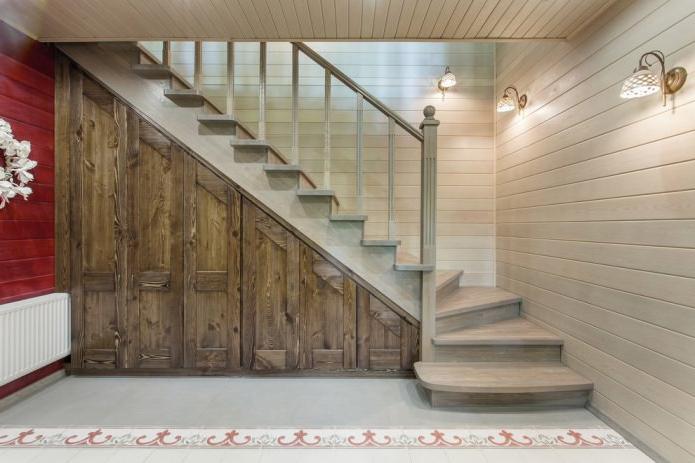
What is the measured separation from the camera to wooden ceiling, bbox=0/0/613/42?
197 cm

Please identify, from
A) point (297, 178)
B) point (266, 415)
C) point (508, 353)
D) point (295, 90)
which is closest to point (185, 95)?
point (295, 90)

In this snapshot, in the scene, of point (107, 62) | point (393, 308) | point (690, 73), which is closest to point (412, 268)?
point (393, 308)

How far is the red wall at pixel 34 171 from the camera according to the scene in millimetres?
2191

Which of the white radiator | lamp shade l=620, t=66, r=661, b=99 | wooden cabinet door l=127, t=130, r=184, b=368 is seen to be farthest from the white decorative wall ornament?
lamp shade l=620, t=66, r=661, b=99

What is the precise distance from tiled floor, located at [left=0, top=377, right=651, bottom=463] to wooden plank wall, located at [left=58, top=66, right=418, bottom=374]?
0.56ft

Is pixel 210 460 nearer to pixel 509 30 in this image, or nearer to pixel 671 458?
pixel 671 458

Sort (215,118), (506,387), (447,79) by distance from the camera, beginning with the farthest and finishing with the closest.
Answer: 1. (447,79)
2. (215,118)
3. (506,387)

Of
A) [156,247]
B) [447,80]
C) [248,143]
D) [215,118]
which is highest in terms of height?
[447,80]

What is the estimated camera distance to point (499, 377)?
2178 mm

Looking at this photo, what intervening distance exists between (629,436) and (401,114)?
3085 mm

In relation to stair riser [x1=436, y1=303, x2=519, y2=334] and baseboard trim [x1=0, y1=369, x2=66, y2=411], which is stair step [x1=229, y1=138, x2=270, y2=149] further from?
baseboard trim [x1=0, y1=369, x2=66, y2=411]

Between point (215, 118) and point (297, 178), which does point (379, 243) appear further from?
point (215, 118)

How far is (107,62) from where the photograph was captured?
252 centimetres

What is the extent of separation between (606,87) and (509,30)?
2.36 ft
